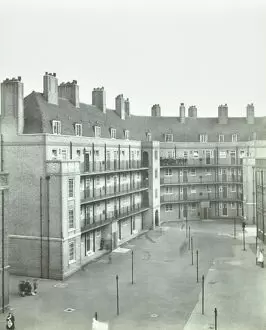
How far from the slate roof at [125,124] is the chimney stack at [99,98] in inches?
39.7

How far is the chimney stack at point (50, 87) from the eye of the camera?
40.7 m

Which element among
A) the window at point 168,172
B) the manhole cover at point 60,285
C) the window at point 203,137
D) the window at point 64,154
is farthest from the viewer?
the window at point 203,137

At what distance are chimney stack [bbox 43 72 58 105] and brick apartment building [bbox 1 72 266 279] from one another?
0.10 m

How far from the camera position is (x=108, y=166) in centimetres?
4762

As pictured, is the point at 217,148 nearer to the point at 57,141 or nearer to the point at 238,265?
the point at 238,265

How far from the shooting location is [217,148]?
65688 millimetres

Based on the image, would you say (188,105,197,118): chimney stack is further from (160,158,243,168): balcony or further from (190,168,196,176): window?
(190,168,196,176): window

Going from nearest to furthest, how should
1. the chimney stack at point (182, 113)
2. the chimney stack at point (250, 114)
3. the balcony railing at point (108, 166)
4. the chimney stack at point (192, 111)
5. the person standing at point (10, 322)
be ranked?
the person standing at point (10, 322) < the balcony railing at point (108, 166) < the chimney stack at point (250, 114) < the chimney stack at point (182, 113) < the chimney stack at point (192, 111)

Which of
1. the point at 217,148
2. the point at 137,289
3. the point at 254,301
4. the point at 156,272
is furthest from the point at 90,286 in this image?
the point at 217,148

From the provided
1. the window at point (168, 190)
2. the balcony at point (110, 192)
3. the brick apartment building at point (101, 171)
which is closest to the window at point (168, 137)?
the brick apartment building at point (101, 171)

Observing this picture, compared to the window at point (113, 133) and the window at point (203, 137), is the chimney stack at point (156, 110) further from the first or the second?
the window at point (113, 133)

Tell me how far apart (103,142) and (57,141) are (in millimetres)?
9925

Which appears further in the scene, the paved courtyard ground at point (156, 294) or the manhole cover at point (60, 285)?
the manhole cover at point (60, 285)

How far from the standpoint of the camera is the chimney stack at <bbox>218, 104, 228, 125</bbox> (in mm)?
67938
